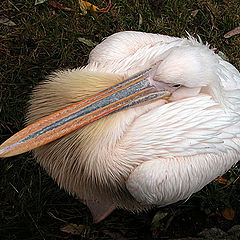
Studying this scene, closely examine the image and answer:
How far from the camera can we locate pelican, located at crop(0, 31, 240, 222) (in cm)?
156

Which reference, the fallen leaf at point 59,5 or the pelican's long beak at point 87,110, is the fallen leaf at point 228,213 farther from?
the fallen leaf at point 59,5

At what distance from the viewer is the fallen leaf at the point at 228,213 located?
2365 mm

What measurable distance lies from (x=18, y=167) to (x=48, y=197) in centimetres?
35

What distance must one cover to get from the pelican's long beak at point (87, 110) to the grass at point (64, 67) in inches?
34.0

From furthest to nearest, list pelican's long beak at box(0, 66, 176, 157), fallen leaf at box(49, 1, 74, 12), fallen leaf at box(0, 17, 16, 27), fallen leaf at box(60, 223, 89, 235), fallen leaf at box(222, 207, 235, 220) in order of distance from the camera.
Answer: fallen leaf at box(49, 1, 74, 12), fallen leaf at box(0, 17, 16, 27), fallen leaf at box(222, 207, 235, 220), fallen leaf at box(60, 223, 89, 235), pelican's long beak at box(0, 66, 176, 157)

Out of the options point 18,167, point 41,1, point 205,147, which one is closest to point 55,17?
point 41,1

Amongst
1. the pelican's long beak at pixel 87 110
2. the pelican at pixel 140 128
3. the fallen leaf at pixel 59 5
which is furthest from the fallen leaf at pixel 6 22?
the pelican's long beak at pixel 87 110

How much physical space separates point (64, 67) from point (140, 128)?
144cm

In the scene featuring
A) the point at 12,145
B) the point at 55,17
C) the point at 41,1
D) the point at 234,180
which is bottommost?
the point at 234,180

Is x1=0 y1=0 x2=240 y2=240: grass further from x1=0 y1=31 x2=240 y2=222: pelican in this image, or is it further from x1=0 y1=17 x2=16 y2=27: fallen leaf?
x1=0 y1=31 x2=240 y2=222: pelican

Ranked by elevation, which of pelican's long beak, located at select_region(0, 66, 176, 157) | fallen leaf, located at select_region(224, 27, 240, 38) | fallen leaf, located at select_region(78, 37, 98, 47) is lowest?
fallen leaf, located at select_region(224, 27, 240, 38)

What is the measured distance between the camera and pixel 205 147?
159 cm

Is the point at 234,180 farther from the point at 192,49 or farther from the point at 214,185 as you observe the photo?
the point at 192,49

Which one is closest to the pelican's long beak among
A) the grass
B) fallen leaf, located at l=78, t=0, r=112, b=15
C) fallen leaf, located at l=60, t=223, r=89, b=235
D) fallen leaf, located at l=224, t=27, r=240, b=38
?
the grass
